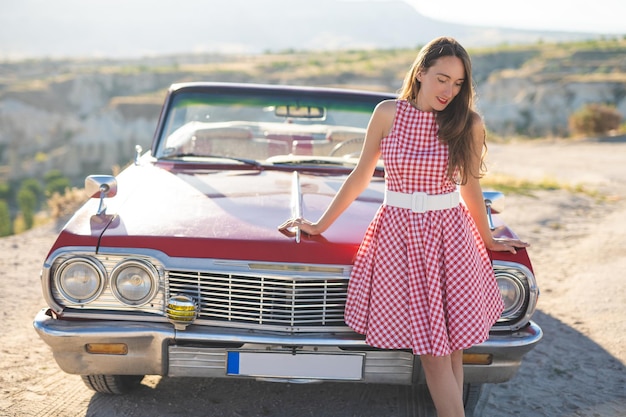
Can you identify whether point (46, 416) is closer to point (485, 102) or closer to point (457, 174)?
point (457, 174)

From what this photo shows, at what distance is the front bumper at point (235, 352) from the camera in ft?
9.50

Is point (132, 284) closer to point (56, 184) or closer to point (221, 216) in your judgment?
point (221, 216)

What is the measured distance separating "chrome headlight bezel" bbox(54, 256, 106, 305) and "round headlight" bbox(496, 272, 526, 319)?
1.64 m

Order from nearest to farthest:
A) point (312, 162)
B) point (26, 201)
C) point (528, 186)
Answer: point (312, 162)
point (528, 186)
point (26, 201)

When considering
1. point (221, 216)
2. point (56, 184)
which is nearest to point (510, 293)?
point (221, 216)

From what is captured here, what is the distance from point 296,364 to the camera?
290 centimetres

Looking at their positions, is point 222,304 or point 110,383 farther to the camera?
point 110,383

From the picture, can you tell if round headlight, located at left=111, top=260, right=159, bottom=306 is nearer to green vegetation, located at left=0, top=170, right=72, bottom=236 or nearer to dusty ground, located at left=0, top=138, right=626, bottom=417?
dusty ground, located at left=0, top=138, right=626, bottom=417

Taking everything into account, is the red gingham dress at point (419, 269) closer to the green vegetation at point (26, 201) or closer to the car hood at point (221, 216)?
the car hood at point (221, 216)

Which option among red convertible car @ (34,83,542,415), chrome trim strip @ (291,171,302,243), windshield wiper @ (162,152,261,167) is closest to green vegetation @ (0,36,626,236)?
windshield wiper @ (162,152,261,167)

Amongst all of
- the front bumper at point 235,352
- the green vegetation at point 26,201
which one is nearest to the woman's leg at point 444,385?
the front bumper at point 235,352

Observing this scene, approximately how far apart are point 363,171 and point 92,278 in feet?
3.87

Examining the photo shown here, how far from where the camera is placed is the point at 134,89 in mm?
74625

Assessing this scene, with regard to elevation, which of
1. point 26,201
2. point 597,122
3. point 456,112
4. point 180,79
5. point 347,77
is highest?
point 456,112
